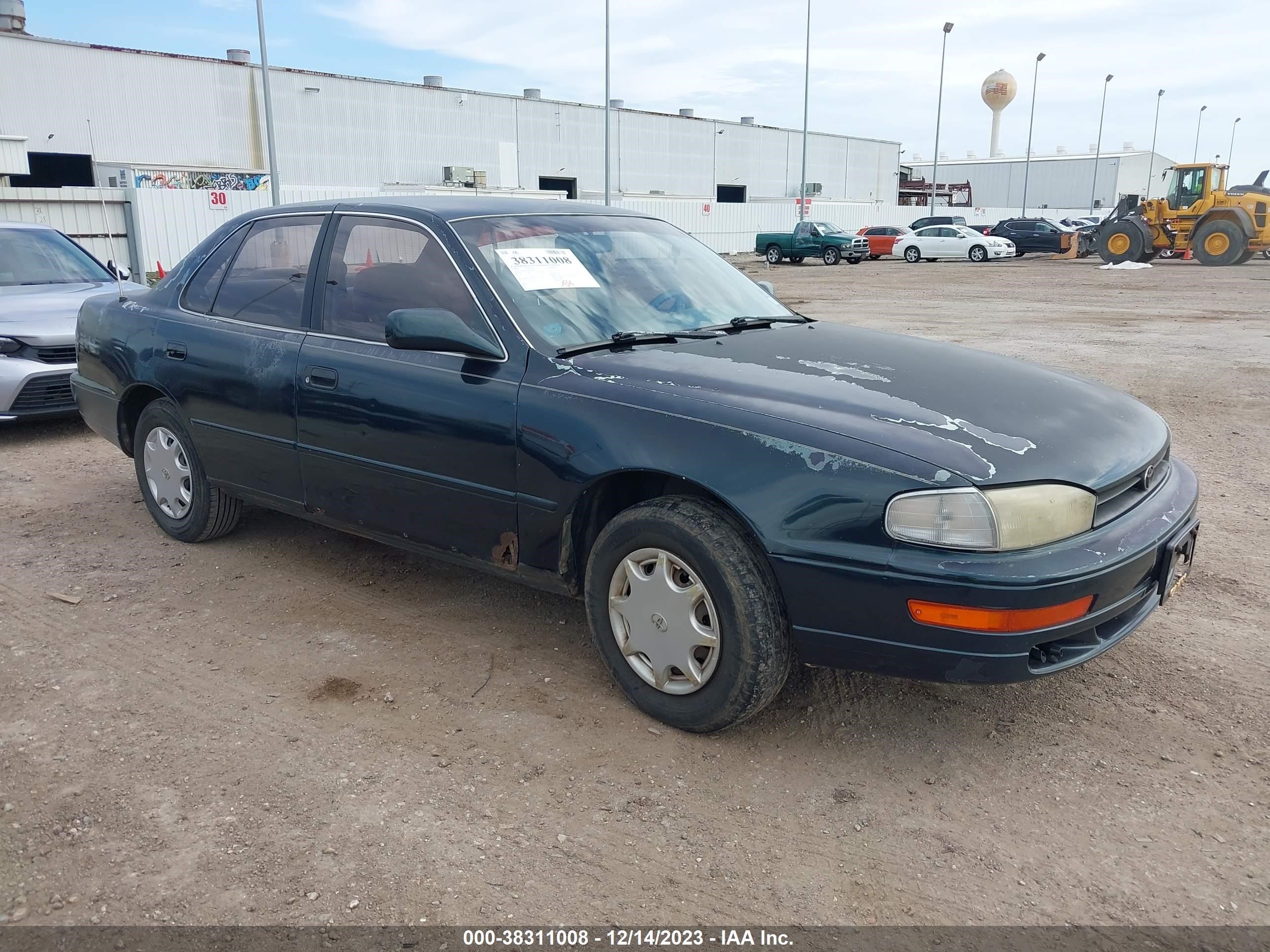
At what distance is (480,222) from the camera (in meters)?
3.81

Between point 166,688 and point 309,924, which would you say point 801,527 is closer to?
point 309,924

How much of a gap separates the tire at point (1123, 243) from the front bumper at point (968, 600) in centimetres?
3104

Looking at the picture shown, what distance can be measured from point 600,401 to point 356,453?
117 centimetres

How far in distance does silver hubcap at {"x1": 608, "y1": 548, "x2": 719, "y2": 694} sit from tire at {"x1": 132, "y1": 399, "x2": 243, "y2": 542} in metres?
2.45

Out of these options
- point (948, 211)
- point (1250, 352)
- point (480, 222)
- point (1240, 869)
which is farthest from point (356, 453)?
point (948, 211)

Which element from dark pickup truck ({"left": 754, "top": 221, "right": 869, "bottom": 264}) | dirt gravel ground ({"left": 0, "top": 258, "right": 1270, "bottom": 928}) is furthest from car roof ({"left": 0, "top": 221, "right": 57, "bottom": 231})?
dark pickup truck ({"left": 754, "top": 221, "right": 869, "bottom": 264})

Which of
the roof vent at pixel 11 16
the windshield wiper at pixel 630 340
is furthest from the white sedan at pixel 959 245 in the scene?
the windshield wiper at pixel 630 340

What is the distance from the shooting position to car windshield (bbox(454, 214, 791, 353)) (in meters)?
3.55

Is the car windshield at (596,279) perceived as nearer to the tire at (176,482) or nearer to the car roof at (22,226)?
the tire at (176,482)

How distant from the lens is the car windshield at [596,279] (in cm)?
355

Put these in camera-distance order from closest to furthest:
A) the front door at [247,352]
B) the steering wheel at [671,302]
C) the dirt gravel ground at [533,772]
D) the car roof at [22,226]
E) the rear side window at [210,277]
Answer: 1. the dirt gravel ground at [533,772]
2. the steering wheel at [671,302]
3. the front door at [247,352]
4. the rear side window at [210,277]
5. the car roof at [22,226]

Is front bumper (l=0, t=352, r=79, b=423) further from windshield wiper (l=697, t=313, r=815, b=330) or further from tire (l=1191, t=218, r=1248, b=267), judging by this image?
tire (l=1191, t=218, r=1248, b=267)

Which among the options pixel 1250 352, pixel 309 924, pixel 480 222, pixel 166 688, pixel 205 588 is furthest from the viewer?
pixel 1250 352

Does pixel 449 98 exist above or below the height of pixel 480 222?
above
